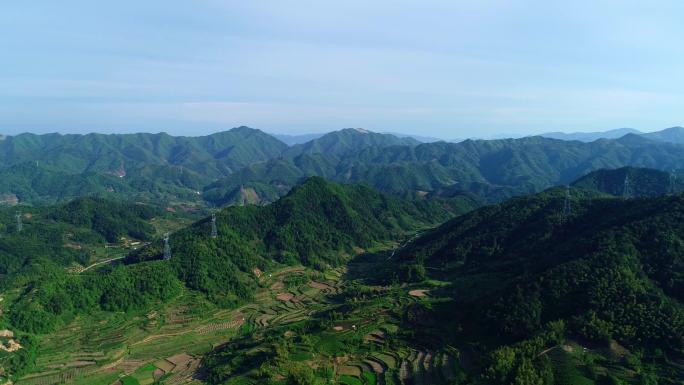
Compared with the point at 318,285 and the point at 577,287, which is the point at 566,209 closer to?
the point at 577,287

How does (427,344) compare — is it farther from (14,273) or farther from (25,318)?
(14,273)

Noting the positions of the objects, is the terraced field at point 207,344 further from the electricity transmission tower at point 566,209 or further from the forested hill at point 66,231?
the electricity transmission tower at point 566,209

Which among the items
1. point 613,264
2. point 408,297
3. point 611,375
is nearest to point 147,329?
point 408,297

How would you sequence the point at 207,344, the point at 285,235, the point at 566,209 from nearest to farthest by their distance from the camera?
the point at 207,344
the point at 566,209
the point at 285,235

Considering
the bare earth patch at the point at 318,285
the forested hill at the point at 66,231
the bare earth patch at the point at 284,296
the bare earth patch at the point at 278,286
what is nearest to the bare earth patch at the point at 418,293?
the bare earth patch at the point at 318,285

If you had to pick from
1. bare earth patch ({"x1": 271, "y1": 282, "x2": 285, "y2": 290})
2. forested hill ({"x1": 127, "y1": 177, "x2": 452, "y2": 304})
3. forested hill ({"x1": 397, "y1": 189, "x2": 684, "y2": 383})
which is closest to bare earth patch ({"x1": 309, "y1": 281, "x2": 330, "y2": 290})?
bare earth patch ({"x1": 271, "y1": 282, "x2": 285, "y2": 290})

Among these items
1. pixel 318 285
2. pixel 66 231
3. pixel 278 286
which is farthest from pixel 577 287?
pixel 66 231
